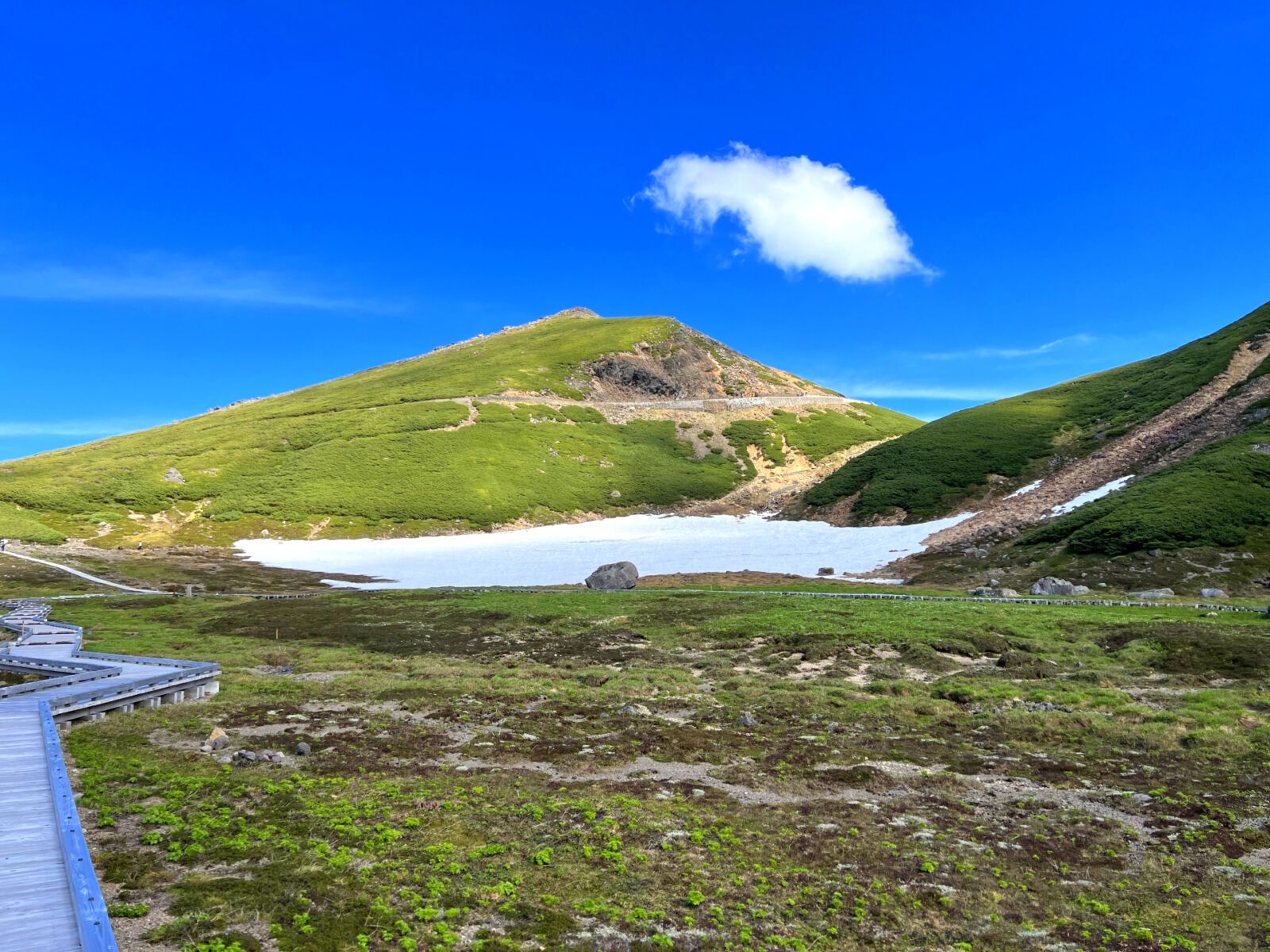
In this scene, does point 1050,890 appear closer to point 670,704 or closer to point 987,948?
point 987,948

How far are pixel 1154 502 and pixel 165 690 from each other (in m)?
67.4

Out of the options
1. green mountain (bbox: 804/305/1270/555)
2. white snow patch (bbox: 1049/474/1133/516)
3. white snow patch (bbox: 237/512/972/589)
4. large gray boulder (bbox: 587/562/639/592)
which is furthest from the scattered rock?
large gray boulder (bbox: 587/562/639/592)

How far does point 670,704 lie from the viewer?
2348 cm

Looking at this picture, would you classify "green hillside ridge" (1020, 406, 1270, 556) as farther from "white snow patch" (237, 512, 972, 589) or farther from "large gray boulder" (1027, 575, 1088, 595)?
"white snow patch" (237, 512, 972, 589)

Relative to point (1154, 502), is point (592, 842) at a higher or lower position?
lower

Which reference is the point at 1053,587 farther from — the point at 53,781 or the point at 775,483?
the point at 775,483

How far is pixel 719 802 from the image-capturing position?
14.9 meters

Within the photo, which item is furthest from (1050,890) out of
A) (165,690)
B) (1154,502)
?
(1154,502)

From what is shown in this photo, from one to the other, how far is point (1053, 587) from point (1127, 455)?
40.0 meters

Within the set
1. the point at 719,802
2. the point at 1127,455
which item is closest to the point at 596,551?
the point at 1127,455

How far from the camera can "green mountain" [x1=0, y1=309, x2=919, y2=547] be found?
103 m

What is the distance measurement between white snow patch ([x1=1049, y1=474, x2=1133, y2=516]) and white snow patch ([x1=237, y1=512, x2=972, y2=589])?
513 inches

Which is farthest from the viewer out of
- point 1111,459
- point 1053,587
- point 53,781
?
point 1111,459

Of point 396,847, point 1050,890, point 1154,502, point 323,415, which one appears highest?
point 323,415
